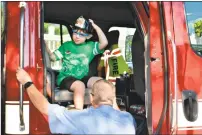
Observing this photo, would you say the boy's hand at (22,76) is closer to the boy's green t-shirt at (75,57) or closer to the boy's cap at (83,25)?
the boy's green t-shirt at (75,57)

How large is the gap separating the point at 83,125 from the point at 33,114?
1.19 ft

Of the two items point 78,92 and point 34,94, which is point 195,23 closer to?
point 78,92

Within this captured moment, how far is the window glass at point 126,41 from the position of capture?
3.96m

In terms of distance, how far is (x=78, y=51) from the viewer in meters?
3.52

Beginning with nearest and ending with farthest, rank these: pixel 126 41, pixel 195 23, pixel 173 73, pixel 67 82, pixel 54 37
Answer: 1. pixel 173 73
2. pixel 195 23
3. pixel 67 82
4. pixel 54 37
5. pixel 126 41

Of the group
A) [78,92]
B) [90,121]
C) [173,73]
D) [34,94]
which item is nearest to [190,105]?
[173,73]

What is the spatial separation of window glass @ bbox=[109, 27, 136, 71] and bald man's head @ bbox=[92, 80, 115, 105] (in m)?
1.13

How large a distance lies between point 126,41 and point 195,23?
1.16m

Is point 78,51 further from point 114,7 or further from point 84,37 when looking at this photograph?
point 114,7

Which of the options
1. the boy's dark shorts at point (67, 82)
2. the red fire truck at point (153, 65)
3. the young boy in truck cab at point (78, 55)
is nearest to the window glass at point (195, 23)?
the red fire truck at point (153, 65)

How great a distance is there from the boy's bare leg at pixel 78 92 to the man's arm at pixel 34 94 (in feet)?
1.20

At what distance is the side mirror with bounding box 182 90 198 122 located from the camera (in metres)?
2.99

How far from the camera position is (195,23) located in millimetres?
3143

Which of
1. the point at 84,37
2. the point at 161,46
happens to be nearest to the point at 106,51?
the point at 84,37
